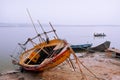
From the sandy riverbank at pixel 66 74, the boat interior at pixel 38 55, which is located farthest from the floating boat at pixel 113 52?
the boat interior at pixel 38 55

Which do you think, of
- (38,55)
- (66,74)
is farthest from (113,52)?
(66,74)

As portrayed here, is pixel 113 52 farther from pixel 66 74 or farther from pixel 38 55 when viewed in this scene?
pixel 66 74

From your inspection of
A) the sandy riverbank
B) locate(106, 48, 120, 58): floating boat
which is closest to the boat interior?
the sandy riverbank

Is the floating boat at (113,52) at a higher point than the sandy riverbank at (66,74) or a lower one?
lower

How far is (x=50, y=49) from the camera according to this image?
606 inches

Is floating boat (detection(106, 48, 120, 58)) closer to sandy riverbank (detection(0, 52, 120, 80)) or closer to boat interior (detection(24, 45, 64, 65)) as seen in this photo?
sandy riverbank (detection(0, 52, 120, 80))

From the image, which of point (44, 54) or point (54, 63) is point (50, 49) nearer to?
point (44, 54)

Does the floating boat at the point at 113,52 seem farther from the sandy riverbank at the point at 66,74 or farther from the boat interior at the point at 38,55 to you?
the boat interior at the point at 38,55

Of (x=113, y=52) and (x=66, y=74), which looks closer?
(x=66, y=74)

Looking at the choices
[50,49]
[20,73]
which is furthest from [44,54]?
[20,73]

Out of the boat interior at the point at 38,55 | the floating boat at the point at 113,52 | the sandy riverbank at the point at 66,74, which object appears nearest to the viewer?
the sandy riverbank at the point at 66,74

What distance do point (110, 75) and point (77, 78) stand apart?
2.29 m

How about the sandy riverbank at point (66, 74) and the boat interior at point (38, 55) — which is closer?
the sandy riverbank at point (66, 74)

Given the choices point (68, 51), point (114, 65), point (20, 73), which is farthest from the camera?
point (114, 65)
